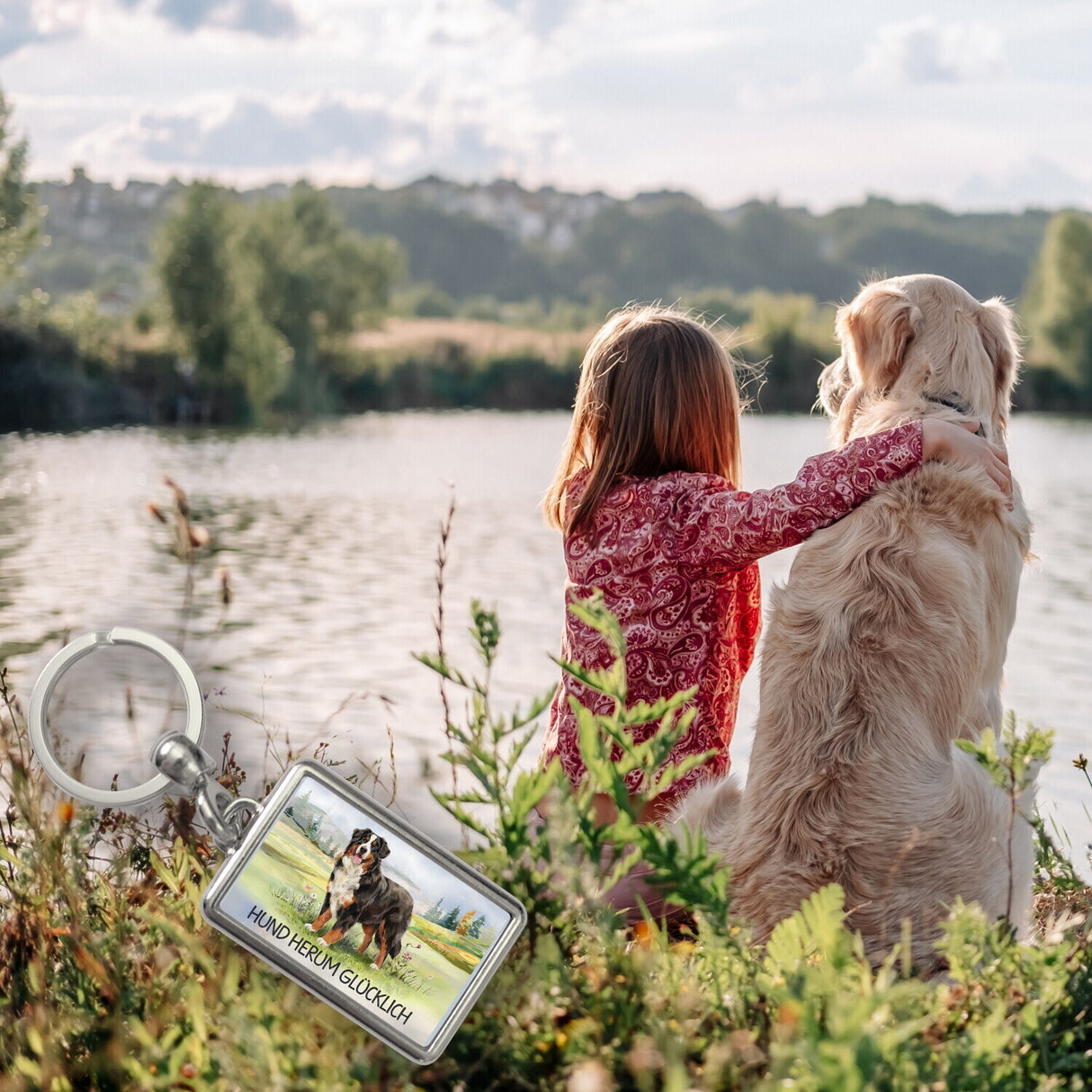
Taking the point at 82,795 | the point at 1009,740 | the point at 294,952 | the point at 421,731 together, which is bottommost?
the point at 421,731

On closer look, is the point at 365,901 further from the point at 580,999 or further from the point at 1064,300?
the point at 1064,300

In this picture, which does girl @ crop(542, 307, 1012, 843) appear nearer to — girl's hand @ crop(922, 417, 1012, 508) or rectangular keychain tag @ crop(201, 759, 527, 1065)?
girl's hand @ crop(922, 417, 1012, 508)

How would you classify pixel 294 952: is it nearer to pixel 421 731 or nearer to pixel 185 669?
pixel 185 669

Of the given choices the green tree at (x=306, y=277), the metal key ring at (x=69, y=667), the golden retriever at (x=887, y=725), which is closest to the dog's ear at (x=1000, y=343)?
the golden retriever at (x=887, y=725)

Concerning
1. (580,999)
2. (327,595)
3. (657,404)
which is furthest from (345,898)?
(327,595)

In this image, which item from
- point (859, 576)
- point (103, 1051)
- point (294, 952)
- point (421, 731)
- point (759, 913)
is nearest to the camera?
point (294, 952)

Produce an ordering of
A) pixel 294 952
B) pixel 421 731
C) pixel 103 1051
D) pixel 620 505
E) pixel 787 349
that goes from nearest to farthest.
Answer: pixel 294 952
pixel 103 1051
pixel 620 505
pixel 421 731
pixel 787 349

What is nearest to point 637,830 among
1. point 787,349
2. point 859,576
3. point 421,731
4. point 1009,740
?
point 1009,740

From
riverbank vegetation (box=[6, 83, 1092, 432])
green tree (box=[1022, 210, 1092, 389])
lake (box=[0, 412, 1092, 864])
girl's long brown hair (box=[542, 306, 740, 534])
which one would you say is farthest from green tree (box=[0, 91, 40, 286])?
green tree (box=[1022, 210, 1092, 389])

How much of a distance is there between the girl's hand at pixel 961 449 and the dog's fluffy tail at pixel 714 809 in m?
1.06

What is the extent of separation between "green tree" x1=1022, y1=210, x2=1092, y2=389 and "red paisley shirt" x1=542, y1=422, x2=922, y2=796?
55.8 m

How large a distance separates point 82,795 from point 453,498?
1.65 m

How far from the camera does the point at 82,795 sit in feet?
5.51

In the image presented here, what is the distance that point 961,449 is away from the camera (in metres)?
3.00
